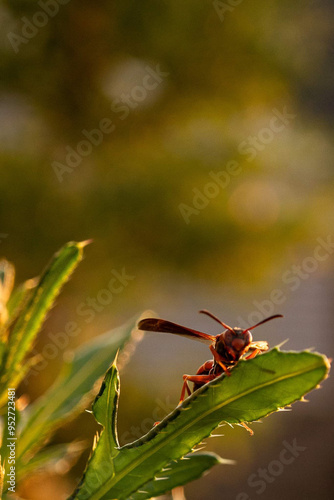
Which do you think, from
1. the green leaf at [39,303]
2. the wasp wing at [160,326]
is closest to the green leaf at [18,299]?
the green leaf at [39,303]

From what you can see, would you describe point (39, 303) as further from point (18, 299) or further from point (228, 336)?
point (228, 336)

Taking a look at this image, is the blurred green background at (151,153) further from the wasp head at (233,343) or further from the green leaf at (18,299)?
the wasp head at (233,343)

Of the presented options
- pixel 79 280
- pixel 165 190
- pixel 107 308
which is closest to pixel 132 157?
pixel 165 190

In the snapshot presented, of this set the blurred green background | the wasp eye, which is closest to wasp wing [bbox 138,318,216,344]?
the wasp eye

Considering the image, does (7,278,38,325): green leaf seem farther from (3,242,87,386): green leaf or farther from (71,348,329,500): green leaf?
(71,348,329,500): green leaf

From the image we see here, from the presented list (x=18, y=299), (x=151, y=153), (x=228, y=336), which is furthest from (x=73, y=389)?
(x=151, y=153)

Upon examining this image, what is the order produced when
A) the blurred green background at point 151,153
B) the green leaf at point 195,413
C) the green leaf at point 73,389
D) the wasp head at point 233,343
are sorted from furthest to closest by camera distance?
the blurred green background at point 151,153 → the green leaf at point 73,389 → the wasp head at point 233,343 → the green leaf at point 195,413
